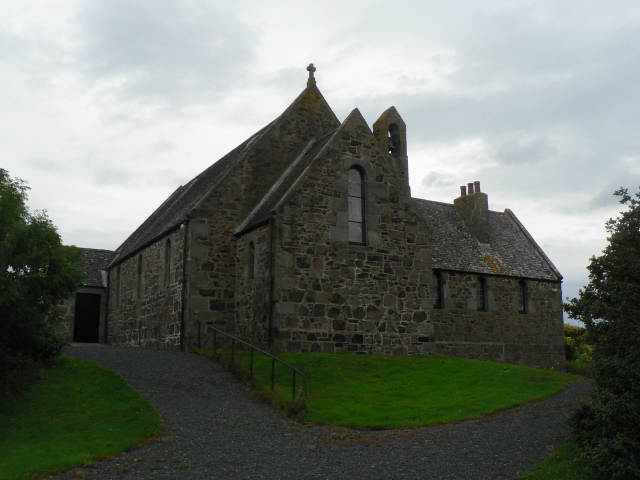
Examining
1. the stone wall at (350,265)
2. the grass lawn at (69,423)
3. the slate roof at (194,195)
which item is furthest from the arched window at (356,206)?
the grass lawn at (69,423)

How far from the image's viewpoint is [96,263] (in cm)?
3638

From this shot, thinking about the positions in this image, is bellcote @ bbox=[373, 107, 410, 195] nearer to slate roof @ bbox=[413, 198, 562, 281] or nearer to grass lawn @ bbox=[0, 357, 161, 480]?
slate roof @ bbox=[413, 198, 562, 281]

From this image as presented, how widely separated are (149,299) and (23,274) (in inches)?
472

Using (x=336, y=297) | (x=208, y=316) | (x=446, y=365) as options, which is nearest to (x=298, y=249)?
(x=336, y=297)

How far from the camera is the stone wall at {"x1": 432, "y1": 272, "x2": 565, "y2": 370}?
97.7 feet

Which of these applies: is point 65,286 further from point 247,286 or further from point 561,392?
point 561,392

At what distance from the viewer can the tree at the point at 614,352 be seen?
9.77 m

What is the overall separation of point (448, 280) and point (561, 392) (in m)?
13.2

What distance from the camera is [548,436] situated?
12531 millimetres

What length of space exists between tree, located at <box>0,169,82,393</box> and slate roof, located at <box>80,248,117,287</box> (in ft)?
57.0

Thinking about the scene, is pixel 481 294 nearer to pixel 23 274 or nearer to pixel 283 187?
pixel 283 187

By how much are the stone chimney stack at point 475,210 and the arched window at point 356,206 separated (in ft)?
39.2

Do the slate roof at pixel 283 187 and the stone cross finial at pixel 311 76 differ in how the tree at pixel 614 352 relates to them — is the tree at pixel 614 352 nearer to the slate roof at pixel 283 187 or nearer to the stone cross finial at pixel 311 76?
the slate roof at pixel 283 187

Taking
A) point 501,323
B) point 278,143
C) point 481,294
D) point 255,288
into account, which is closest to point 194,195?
point 278,143
